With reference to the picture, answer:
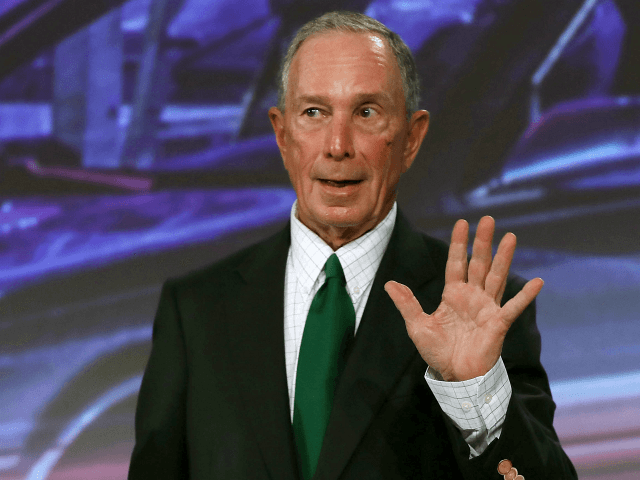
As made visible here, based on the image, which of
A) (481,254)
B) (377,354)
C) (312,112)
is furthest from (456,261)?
(312,112)

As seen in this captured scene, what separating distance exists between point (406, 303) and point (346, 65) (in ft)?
1.67

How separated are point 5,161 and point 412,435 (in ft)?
6.87

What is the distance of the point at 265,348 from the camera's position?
4.38 feet

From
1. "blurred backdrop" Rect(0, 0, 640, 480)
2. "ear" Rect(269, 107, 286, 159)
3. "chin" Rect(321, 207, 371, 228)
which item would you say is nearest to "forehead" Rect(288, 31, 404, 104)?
"ear" Rect(269, 107, 286, 159)

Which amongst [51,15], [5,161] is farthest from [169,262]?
[51,15]

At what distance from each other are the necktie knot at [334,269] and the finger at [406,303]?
8.2 inches

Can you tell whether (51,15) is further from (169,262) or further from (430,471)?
(430,471)

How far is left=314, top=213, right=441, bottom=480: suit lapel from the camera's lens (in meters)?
1.19

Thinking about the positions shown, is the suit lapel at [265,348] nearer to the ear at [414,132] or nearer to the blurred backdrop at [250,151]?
the ear at [414,132]

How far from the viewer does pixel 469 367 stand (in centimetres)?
112

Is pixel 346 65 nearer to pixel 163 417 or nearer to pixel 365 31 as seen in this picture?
pixel 365 31

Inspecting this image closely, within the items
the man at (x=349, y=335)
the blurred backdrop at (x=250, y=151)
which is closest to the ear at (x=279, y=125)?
the man at (x=349, y=335)

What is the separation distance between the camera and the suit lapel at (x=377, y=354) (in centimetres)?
119

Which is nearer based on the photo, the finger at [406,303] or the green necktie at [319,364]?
the finger at [406,303]
